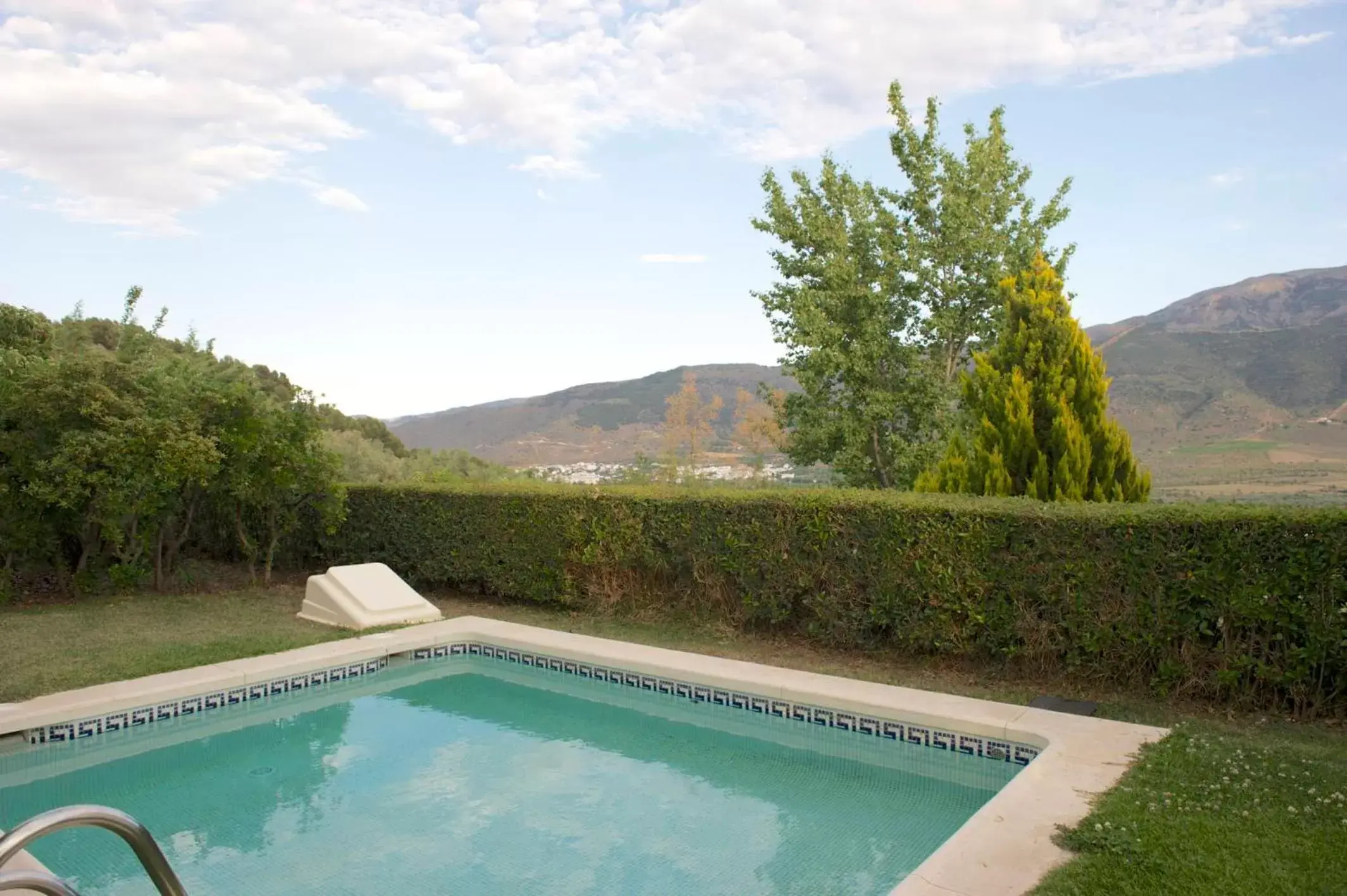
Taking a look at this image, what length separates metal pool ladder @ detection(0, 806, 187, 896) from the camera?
6.68 ft

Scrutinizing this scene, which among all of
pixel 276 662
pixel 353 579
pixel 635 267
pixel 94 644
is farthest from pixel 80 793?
pixel 635 267

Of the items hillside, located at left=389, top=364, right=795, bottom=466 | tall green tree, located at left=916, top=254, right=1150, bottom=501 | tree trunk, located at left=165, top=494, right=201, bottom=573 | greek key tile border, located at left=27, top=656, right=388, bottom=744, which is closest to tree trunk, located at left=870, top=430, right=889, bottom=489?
tall green tree, located at left=916, top=254, right=1150, bottom=501

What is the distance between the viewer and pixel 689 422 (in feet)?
93.8

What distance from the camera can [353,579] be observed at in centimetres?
1002

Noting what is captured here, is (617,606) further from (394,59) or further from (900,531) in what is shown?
(394,59)

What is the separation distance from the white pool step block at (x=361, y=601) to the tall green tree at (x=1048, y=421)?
19.8 feet

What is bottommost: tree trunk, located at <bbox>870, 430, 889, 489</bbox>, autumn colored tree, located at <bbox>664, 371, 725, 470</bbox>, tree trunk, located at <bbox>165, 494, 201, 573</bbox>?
tree trunk, located at <bbox>165, 494, 201, 573</bbox>

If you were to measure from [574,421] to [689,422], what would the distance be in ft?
31.1

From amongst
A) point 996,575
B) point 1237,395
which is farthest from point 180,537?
point 1237,395

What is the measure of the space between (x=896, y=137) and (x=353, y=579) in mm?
11460

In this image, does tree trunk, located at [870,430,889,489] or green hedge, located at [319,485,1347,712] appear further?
tree trunk, located at [870,430,889,489]

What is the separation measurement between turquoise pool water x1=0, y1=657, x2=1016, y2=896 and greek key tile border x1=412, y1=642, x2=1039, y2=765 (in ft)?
0.23

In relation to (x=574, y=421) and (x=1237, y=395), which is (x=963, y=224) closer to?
(x=1237, y=395)

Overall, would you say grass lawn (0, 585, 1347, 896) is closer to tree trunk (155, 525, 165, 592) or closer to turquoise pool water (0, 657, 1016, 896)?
tree trunk (155, 525, 165, 592)
